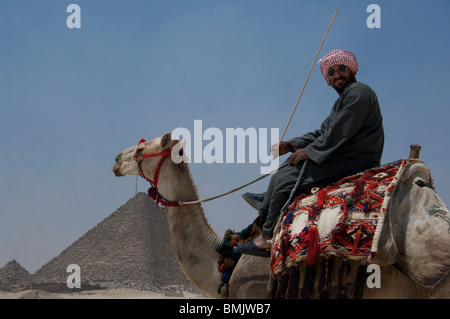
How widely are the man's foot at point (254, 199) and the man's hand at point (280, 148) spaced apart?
1.34 feet

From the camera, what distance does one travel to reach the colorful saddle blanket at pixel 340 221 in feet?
14.6

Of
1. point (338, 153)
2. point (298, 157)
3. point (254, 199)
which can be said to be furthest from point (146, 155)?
point (338, 153)

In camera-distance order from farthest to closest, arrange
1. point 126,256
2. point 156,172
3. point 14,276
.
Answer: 1. point 126,256
2. point 14,276
3. point 156,172

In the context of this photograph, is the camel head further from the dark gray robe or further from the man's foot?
the dark gray robe

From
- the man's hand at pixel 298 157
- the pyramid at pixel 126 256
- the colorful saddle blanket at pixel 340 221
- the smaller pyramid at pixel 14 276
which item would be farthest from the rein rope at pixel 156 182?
the smaller pyramid at pixel 14 276

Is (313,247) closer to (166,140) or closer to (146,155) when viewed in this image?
(166,140)

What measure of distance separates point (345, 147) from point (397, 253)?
110 cm

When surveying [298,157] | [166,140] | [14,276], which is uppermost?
[166,140]

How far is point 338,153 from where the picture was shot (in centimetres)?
509

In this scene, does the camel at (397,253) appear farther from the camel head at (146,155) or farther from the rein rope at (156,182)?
the camel head at (146,155)

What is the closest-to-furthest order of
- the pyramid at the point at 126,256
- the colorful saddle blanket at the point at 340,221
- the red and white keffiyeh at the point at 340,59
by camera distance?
the colorful saddle blanket at the point at 340,221 → the red and white keffiyeh at the point at 340,59 → the pyramid at the point at 126,256

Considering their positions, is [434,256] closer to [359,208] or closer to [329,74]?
[359,208]
